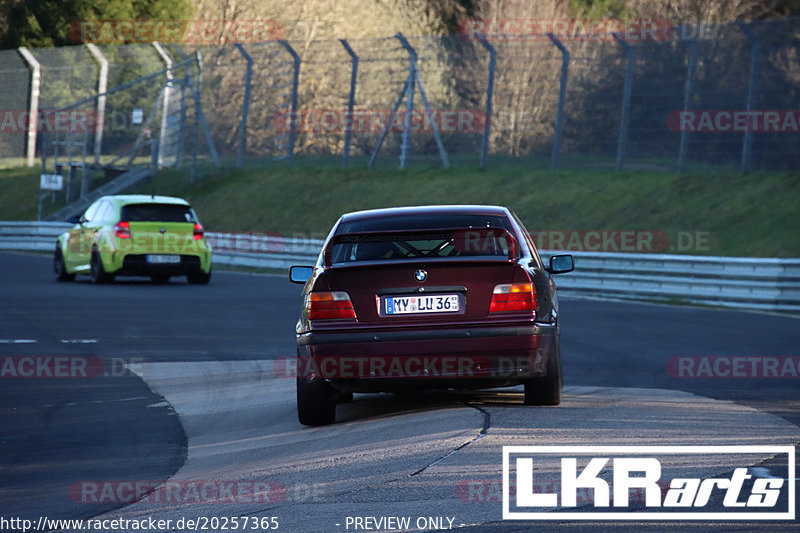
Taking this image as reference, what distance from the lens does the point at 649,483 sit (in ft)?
22.2

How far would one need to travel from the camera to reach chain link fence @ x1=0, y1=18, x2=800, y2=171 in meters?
28.7

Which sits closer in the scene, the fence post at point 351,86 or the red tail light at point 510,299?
the red tail light at point 510,299

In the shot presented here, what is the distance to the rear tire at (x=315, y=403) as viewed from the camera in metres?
9.13

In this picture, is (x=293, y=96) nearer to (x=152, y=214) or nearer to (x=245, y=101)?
(x=245, y=101)

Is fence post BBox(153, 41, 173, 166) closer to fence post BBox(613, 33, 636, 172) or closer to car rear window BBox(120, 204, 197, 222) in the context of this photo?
fence post BBox(613, 33, 636, 172)

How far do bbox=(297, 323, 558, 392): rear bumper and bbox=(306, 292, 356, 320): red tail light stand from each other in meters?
0.12

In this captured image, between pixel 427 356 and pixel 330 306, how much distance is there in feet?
2.34

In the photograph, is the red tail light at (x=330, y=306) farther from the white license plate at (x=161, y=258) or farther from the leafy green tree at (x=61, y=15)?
the leafy green tree at (x=61, y=15)

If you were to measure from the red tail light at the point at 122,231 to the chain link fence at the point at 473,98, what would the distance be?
484 inches

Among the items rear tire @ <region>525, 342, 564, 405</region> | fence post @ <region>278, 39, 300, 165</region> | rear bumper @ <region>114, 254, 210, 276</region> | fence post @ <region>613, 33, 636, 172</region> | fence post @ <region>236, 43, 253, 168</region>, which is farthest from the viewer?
fence post @ <region>236, 43, 253, 168</region>

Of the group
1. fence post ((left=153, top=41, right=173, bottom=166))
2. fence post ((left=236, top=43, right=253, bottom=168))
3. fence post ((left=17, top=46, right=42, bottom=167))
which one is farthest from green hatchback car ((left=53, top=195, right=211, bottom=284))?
fence post ((left=17, top=46, right=42, bottom=167))

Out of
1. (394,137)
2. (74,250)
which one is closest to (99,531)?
(74,250)

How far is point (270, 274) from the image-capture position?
30297 millimetres

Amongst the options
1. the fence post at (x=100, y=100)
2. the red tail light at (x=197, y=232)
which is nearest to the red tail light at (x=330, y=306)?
the red tail light at (x=197, y=232)
